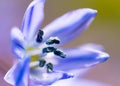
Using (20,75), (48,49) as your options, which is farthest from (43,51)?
(20,75)

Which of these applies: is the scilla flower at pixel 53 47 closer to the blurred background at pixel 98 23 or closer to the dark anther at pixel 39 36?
the dark anther at pixel 39 36

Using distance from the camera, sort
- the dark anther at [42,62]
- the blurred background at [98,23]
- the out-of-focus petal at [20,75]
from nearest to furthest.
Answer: the out-of-focus petal at [20,75], the dark anther at [42,62], the blurred background at [98,23]

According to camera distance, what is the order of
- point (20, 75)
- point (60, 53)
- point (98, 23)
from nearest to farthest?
point (20, 75) < point (60, 53) < point (98, 23)

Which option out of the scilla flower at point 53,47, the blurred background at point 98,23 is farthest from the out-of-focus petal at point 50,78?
the blurred background at point 98,23

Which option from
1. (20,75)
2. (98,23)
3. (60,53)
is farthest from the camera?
(98,23)

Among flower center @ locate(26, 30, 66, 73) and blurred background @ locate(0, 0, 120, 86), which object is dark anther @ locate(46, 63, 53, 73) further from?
blurred background @ locate(0, 0, 120, 86)

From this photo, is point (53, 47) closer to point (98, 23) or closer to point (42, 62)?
point (42, 62)
